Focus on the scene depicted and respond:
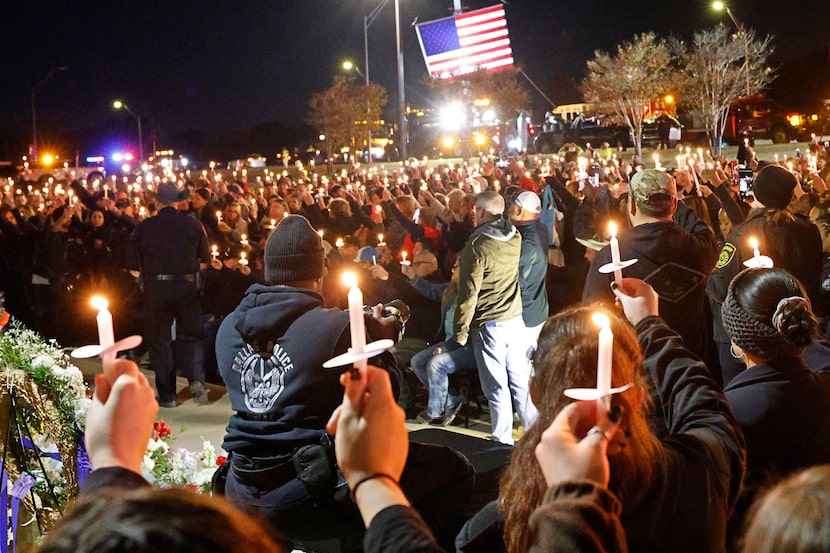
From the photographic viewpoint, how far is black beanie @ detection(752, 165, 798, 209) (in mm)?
5777

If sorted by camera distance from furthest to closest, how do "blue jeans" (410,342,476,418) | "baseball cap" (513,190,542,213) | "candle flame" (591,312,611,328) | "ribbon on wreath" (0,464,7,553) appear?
1. "blue jeans" (410,342,476,418)
2. "baseball cap" (513,190,542,213)
3. "ribbon on wreath" (0,464,7,553)
4. "candle flame" (591,312,611,328)

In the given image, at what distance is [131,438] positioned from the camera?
79.0 inches

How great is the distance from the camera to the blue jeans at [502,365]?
7082 millimetres

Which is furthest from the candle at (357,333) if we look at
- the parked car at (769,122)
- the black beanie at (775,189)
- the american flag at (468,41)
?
the parked car at (769,122)

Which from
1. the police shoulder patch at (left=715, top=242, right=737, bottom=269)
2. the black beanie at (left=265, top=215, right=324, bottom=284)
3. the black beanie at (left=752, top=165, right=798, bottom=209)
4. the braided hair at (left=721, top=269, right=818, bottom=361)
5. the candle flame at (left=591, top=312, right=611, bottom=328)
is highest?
the black beanie at (left=752, top=165, right=798, bottom=209)

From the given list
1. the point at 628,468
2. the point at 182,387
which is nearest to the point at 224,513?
the point at 628,468

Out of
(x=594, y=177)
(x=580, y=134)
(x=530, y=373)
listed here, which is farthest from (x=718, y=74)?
(x=530, y=373)

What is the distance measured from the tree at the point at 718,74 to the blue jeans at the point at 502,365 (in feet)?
101

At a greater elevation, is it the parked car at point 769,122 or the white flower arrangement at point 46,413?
the parked car at point 769,122

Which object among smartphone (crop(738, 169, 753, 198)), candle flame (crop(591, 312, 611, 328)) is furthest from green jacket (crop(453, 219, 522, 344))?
candle flame (crop(591, 312, 611, 328))

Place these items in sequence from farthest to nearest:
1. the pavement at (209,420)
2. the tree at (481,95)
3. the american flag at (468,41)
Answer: the tree at (481,95) → the american flag at (468,41) → the pavement at (209,420)

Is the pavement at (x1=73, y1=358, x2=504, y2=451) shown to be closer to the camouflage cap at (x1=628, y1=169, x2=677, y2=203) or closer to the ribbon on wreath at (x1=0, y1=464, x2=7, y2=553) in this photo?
the ribbon on wreath at (x1=0, y1=464, x2=7, y2=553)

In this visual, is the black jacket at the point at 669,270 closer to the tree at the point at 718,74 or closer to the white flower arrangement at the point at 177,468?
the white flower arrangement at the point at 177,468

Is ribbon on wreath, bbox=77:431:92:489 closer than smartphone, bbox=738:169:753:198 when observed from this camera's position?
Yes
